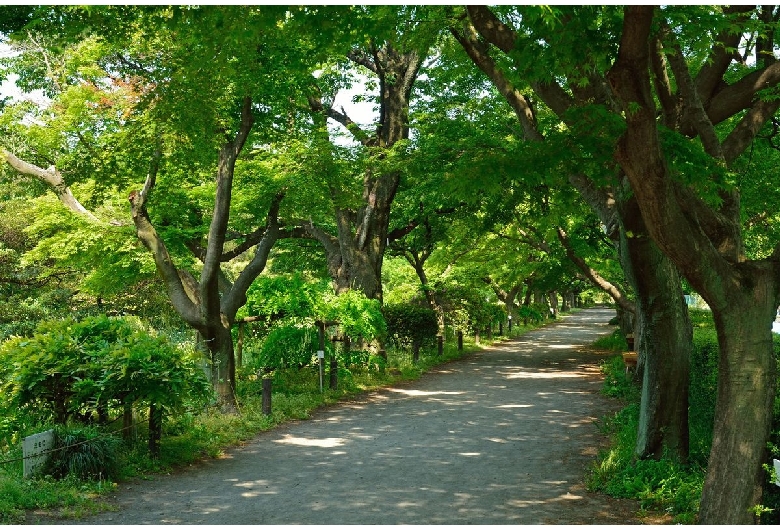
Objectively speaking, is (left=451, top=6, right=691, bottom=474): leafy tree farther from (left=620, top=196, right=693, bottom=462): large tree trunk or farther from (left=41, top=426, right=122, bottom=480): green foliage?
(left=41, top=426, right=122, bottom=480): green foliage

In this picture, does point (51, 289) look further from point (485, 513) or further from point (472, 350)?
point (485, 513)

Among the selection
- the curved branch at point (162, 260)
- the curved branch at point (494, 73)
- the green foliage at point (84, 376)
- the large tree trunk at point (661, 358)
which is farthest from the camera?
the curved branch at point (162, 260)

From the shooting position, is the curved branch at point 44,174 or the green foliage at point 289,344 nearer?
the curved branch at point 44,174

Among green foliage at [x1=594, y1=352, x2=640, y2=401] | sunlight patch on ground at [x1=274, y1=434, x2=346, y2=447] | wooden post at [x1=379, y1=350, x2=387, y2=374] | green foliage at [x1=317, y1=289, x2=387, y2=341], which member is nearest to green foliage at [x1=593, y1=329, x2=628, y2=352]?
green foliage at [x1=594, y1=352, x2=640, y2=401]

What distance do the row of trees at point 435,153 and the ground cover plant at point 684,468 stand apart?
293 millimetres

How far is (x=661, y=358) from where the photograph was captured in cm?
866

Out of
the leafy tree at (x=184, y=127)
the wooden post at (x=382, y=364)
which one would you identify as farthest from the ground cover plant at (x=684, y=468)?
the wooden post at (x=382, y=364)

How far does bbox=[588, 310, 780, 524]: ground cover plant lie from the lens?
6.70 m

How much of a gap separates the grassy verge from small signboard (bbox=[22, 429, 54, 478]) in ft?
0.52

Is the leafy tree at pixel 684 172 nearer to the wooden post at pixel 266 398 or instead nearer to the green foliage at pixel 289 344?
the wooden post at pixel 266 398

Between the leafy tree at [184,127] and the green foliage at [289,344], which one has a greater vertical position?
the leafy tree at [184,127]

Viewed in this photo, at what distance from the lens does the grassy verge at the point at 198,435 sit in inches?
288

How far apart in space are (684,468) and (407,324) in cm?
1572

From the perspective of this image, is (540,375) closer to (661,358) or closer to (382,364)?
(382,364)
